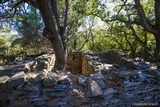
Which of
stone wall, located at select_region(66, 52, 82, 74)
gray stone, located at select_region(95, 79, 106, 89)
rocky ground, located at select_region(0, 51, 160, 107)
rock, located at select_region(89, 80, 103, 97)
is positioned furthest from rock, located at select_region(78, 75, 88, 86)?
stone wall, located at select_region(66, 52, 82, 74)

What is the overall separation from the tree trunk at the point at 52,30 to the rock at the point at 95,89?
11.5ft

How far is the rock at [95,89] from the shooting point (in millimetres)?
4555

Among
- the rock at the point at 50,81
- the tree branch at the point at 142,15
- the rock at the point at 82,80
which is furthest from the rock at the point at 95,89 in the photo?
the tree branch at the point at 142,15

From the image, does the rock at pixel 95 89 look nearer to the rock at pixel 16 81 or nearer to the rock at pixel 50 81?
the rock at pixel 50 81

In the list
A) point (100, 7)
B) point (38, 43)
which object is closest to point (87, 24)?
point (38, 43)

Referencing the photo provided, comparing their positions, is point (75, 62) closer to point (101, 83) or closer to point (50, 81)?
point (101, 83)

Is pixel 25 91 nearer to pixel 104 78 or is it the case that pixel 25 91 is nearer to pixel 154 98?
pixel 104 78

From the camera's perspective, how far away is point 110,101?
182 inches

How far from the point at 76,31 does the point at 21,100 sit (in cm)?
2197

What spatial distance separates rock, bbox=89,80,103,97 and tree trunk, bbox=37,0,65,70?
11.5 feet

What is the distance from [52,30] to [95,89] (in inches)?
148

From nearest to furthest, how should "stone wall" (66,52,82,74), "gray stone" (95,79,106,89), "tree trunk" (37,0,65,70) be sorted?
"gray stone" (95,79,106,89) → "tree trunk" (37,0,65,70) → "stone wall" (66,52,82,74)

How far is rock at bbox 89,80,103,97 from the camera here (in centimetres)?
455

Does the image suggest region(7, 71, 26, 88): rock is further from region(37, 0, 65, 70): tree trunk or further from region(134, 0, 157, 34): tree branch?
region(134, 0, 157, 34): tree branch
